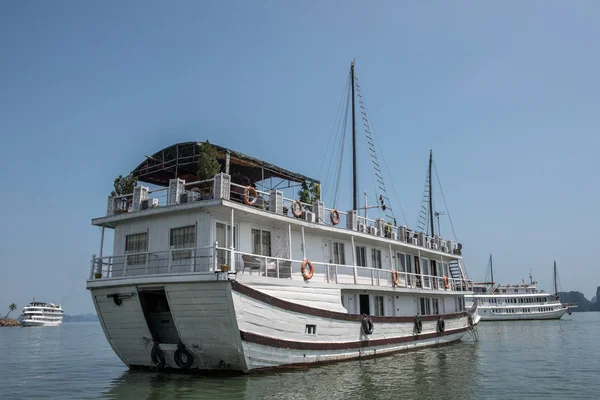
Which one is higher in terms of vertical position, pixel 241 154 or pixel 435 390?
pixel 241 154

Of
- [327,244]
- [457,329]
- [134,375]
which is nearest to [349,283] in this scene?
[327,244]

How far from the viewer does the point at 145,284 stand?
1533cm

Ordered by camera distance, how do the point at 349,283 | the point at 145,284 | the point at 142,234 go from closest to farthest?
the point at 145,284 → the point at 142,234 → the point at 349,283

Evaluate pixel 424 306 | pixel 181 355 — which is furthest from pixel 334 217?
pixel 424 306

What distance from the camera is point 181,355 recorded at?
15.5 metres

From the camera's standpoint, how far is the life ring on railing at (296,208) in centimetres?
1817

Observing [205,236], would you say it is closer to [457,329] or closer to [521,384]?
[521,384]

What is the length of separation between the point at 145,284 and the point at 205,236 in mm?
2380

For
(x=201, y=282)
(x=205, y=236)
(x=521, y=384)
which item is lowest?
(x=521, y=384)

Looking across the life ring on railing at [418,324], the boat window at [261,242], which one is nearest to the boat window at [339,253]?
the boat window at [261,242]

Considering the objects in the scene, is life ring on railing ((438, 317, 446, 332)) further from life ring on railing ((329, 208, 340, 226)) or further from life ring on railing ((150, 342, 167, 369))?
life ring on railing ((150, 342, 167, 369))

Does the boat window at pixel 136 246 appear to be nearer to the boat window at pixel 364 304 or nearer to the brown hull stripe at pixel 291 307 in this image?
the brown hull stripe at pixel 291 307

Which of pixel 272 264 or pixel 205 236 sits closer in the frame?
pixel 205 236

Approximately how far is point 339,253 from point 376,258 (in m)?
3.12
